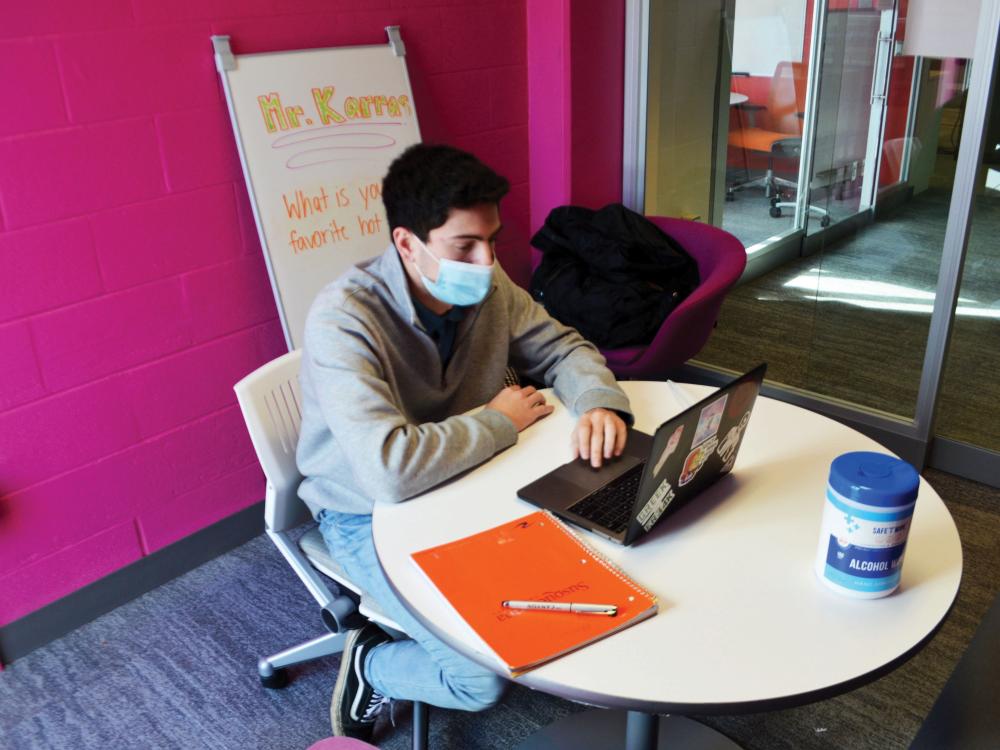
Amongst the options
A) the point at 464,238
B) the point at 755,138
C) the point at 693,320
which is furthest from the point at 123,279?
the point at 755,138

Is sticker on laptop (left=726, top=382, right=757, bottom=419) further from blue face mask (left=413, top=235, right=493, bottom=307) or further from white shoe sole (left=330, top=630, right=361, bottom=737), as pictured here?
white shoe sole (left=330, top=630, right=361, bottom=737)

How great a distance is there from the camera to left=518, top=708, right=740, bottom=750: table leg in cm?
182

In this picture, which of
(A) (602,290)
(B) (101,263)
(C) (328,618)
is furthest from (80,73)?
(A) (602,290)

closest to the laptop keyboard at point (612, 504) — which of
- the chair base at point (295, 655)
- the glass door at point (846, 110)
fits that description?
the chair base at point (295, 655)

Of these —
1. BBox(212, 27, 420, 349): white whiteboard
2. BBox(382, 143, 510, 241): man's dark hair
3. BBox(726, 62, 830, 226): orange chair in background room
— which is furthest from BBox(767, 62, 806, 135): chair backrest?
BBox(382, 143, 510, 241): man's dark hair

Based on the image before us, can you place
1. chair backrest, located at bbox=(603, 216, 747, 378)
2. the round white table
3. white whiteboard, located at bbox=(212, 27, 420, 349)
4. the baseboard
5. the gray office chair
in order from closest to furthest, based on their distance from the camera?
the round white table, the gray office chair, the baseboard, white whiteboard, located at bbox=(212, 27, 420, 349), chair backrest, located at bbox=(603, 216, 747, 378)

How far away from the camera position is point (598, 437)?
61.6 inches

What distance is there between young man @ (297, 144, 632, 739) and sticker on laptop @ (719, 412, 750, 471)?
0.21 m

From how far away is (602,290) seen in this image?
109 inches

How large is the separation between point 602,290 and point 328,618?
4.73 ft

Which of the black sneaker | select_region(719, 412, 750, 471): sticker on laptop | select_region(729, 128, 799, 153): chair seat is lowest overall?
the black sneaker

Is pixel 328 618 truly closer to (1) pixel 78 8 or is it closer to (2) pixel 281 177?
(2) pixel 281 177

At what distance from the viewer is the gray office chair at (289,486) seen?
1736mm

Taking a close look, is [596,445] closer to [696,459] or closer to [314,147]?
[696,459]
